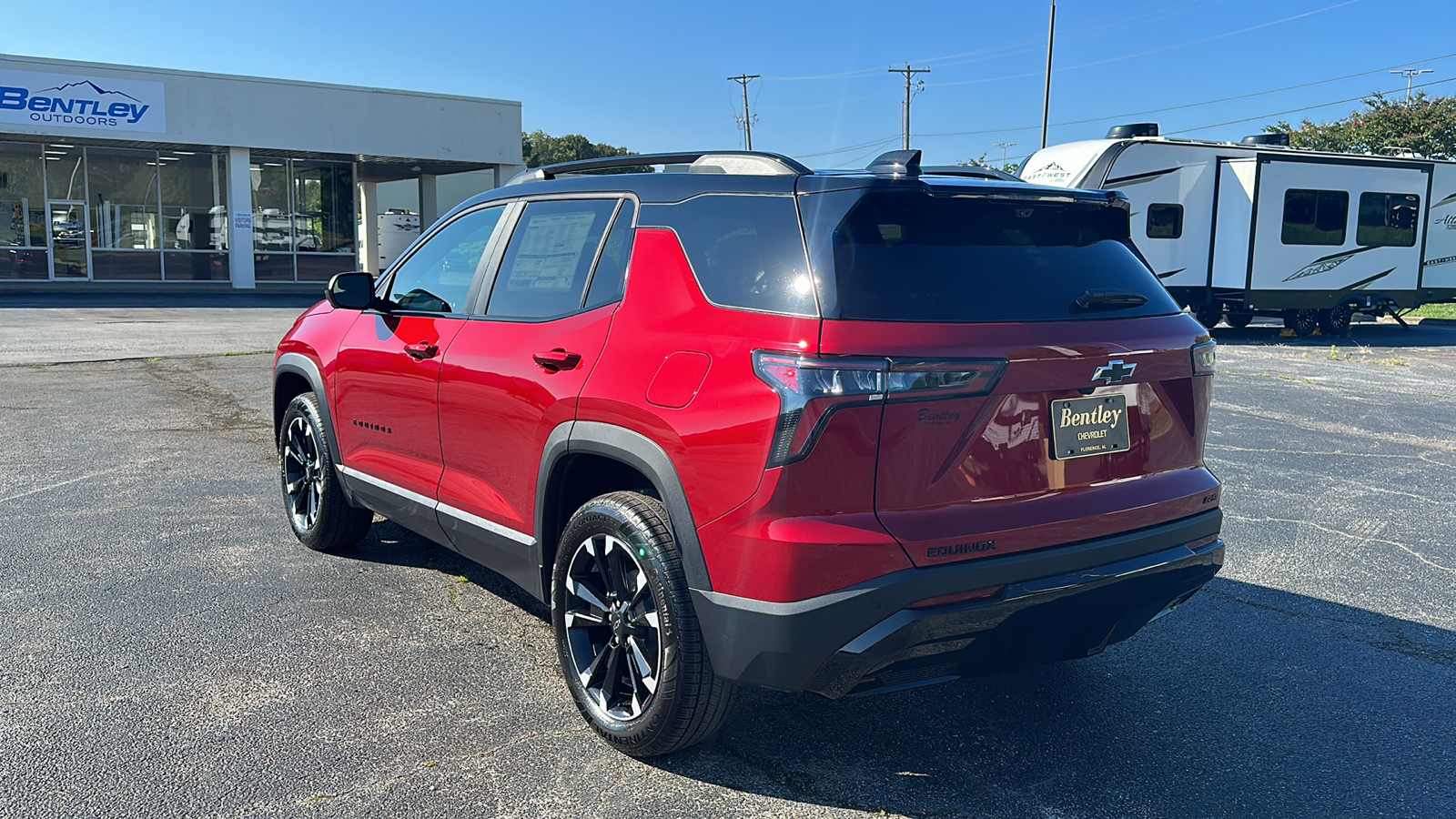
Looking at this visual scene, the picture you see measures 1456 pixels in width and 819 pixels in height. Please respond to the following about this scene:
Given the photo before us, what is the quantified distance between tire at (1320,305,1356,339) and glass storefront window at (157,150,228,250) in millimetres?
27781

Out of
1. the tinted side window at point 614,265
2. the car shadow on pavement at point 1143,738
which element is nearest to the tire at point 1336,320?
the car shadow on pavement at point 1143,738

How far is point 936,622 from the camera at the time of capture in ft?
9.18

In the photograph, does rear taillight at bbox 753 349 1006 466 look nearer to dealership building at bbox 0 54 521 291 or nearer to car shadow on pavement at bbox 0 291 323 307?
car shadow on pavement at bbox 0 291 323 307

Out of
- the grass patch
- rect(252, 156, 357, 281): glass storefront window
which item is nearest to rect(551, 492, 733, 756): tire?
the grass patch

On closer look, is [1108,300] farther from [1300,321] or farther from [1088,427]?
[1300,321]

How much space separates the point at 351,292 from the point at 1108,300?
9.96 feet

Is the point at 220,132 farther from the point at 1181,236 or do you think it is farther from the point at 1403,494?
the point at 1403,494

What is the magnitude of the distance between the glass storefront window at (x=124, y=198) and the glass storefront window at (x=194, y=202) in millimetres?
285

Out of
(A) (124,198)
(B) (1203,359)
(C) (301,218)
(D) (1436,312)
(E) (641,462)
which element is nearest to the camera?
(E) (641,462)

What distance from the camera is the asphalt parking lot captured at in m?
3.08

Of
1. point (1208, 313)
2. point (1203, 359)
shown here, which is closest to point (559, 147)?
point (1208, 313)

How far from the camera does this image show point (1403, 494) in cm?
701

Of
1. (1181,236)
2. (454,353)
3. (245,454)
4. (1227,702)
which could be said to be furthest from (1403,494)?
(1181,236)

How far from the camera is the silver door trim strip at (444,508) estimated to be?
3780 mm
